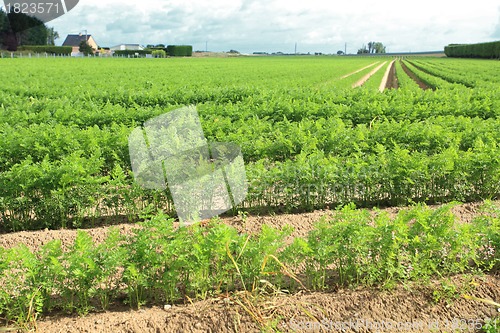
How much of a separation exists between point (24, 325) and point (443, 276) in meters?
4.23

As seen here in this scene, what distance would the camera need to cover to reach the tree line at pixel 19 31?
89625 mm

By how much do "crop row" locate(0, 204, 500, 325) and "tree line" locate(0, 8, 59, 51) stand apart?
100154 mm

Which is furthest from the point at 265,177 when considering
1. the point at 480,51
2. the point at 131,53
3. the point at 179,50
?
the point at 179,50

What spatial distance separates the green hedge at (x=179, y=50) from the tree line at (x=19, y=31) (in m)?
30.0

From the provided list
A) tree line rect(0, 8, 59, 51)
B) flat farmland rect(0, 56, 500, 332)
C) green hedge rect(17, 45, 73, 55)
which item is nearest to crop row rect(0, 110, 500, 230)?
flat farmland rect(0, 56, 500, 332)

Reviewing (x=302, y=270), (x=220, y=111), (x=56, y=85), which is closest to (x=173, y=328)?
(x=302, y=270)

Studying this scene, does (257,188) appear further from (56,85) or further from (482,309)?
(56,85)

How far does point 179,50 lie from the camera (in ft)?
357

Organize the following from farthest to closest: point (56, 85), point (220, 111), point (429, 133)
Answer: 1. point (56, 85)
2. point (220, 111)
3. point (429, 133)

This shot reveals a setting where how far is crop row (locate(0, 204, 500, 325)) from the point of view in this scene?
3.87 metres

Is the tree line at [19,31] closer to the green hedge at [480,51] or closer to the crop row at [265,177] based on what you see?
the crop row at [265,177]

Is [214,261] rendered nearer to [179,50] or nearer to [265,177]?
[265,177]

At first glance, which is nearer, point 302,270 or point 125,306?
point 125,306

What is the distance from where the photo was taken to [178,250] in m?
4.00
